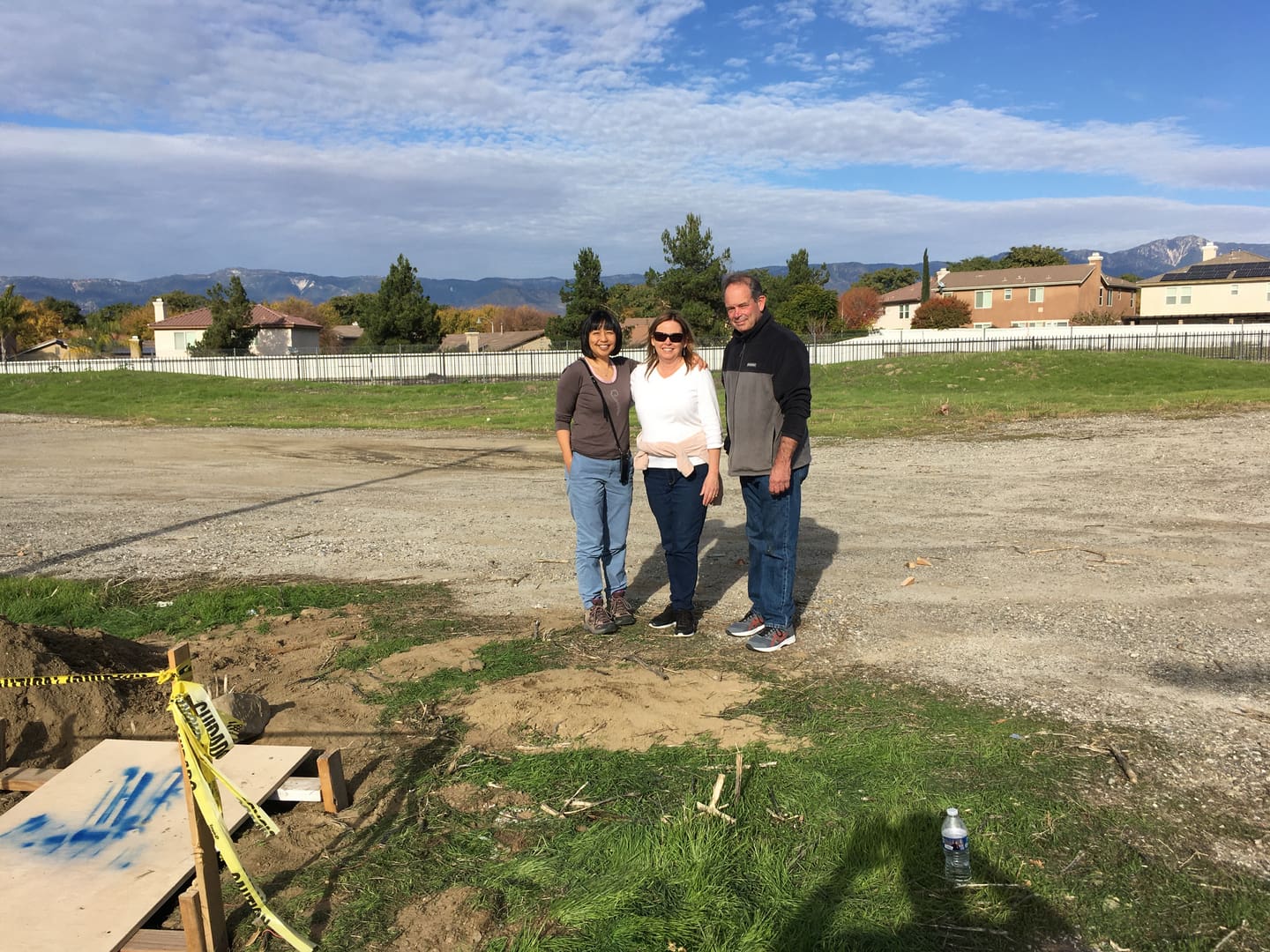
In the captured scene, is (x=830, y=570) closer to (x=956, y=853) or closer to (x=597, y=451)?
(x=597, y=451)

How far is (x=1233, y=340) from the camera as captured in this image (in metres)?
40.4

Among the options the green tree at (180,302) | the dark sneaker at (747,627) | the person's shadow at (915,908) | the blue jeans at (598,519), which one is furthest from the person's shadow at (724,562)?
the green tree at (180,302)

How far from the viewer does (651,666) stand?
206 inches

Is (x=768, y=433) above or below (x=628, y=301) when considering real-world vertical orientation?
below

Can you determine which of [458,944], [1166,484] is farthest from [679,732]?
[1166,484]

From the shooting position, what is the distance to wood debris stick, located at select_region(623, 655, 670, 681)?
5078mm

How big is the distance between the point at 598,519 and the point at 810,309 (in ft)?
220

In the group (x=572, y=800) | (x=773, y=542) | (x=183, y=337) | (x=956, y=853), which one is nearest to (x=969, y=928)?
(x=956, y=853)

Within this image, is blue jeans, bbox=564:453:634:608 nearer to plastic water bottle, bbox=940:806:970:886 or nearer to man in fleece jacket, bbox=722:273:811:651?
man in fleece jacket, bbox=722:273:811:651

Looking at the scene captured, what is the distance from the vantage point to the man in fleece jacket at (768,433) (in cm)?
520

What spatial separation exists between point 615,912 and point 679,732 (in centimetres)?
139

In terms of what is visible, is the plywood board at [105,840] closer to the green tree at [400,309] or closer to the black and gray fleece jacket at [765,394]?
the black and gray fleece jacket at [765,394]

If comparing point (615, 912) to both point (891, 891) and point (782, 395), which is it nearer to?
point (891, 891)

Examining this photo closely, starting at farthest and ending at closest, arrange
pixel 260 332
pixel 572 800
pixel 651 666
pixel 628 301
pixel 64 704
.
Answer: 1. pixel 628 301
2. pixel 260 332
3. pixel 651 666
4. pixel 64 704
5. pixel 572 800
